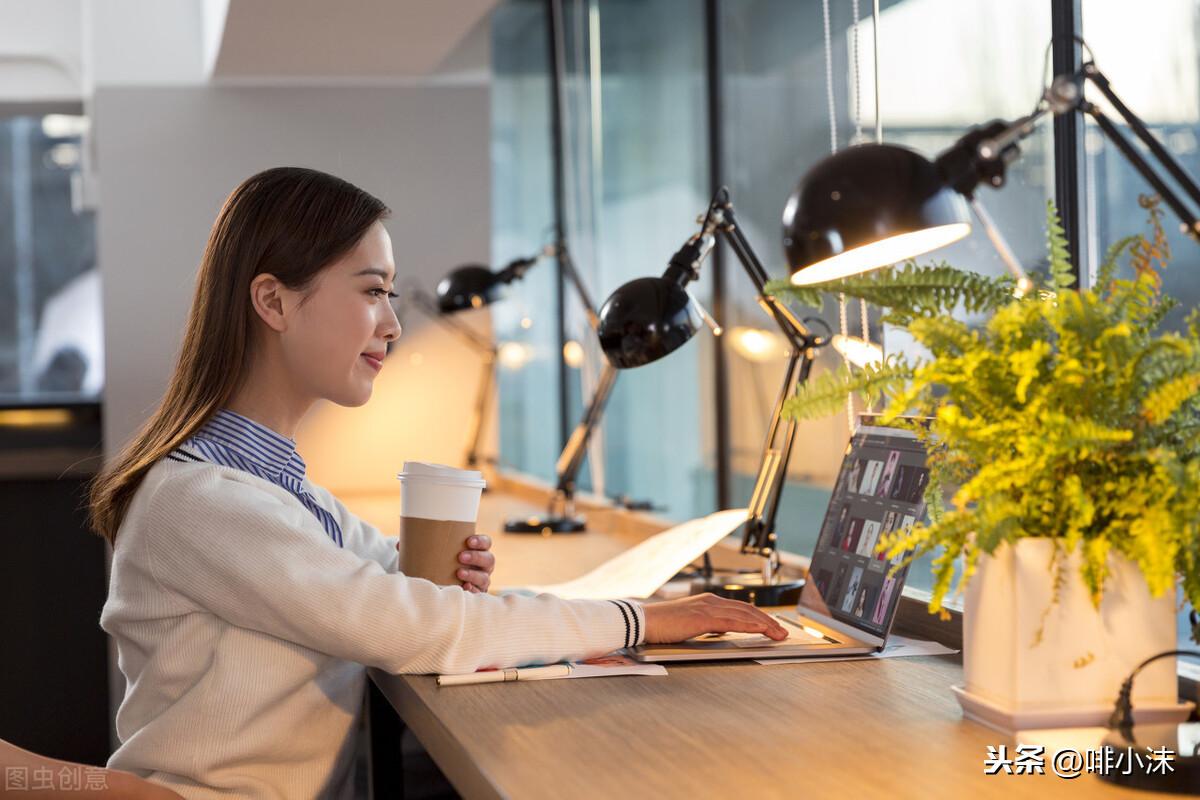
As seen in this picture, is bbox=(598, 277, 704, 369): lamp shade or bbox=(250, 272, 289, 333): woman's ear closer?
bbox=(250, 272, 289, 333): woman's ear

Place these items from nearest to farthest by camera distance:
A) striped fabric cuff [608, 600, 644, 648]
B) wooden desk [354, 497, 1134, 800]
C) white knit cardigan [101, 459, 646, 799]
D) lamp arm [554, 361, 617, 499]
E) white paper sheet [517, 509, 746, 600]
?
wooden desk [354, 497, 1134, 800]
white knit cardigan [101, 459, 646, 799]
striped fabric cuff [608, 600, 644, 648]
white paper sheet [517, 509, 746, 600]
lamp arm [554, 361, 617, 499]

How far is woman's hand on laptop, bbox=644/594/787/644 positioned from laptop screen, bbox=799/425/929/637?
0.33 ft

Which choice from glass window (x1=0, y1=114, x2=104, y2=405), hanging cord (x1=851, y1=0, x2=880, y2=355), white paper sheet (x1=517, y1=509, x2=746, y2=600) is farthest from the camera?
glass window (x1=0, y1=114, x2=104, y2=405)

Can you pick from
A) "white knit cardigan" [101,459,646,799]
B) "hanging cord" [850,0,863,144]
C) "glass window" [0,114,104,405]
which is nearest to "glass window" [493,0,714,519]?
"hanging cord" [850,0,863,144]

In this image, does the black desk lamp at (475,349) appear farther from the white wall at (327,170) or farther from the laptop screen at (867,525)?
the laptop screen at (867,525)

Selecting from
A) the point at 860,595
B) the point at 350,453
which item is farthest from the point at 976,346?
the point at 350,453

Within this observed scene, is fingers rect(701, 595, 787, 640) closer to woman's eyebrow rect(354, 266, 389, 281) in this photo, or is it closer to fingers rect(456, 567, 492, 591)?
fingers rect(456, 567, 492, 591)

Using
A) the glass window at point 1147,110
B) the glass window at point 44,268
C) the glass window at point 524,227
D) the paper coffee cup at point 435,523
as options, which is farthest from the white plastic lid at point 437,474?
the glass window at point 44,268

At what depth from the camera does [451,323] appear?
4.25 metres

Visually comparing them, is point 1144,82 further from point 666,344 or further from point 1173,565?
point 1173,565

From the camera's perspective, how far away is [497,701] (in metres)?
1.22

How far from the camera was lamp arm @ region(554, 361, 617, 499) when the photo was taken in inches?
114

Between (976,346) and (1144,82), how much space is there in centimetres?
68

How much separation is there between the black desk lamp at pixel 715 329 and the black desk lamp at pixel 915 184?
0.51 metres
